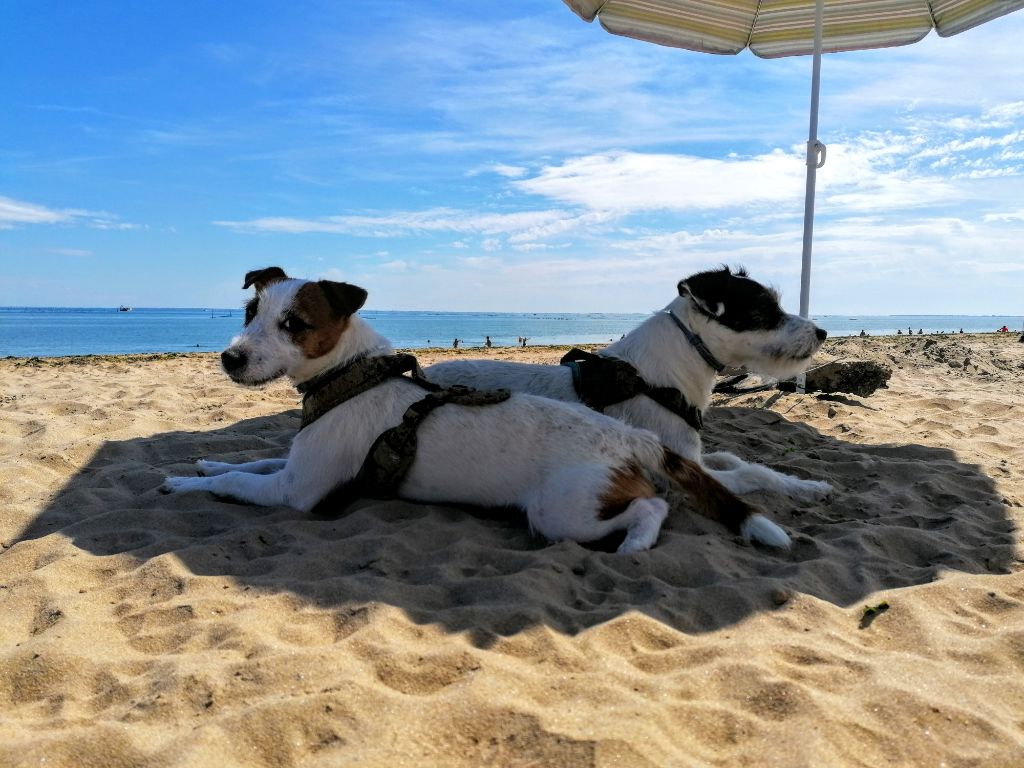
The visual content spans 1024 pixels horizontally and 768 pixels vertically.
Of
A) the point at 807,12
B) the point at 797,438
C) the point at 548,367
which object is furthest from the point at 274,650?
the point at 807,12

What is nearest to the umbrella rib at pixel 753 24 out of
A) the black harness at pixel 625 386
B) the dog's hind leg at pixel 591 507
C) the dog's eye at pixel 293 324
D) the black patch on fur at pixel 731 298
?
the black patch on fur at pixel 731 298

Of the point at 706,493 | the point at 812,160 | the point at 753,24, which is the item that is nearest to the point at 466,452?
the point at 706,493

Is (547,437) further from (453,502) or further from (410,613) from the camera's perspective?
(410,613)

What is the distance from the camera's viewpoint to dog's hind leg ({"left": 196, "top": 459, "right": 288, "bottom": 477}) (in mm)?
5004

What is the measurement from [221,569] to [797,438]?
5451mm

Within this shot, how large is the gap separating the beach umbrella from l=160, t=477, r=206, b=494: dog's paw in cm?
655

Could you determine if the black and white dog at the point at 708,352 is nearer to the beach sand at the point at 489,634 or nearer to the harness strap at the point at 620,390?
the harness strap at the point at 620,390

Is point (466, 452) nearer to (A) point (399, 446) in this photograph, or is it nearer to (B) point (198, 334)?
(A) point (399, 446)

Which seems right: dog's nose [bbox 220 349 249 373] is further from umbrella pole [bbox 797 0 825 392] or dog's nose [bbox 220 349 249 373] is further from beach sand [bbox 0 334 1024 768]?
umbrella pole [bbox 797 0 825 392]

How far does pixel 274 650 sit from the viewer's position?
2564mm

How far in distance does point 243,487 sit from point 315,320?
46.4 inches

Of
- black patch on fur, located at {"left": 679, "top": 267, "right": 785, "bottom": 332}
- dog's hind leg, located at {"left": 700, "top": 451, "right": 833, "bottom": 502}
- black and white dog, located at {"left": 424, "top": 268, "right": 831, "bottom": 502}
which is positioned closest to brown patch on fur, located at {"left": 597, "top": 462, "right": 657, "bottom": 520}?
black and white dog, located at {"left": 424, "top": 268, "right": 831, "bottom": 502}

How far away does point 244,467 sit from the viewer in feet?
16.5

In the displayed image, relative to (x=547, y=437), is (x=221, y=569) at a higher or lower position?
lower
